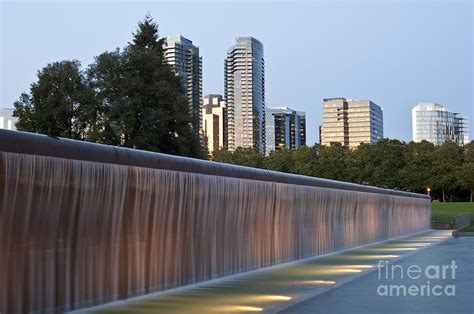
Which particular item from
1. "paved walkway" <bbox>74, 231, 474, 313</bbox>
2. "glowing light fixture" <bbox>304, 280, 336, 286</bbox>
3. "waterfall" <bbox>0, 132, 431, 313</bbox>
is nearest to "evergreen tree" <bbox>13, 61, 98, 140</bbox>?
"waterfall" <bbox>0, 132, 431, 313</bbox>

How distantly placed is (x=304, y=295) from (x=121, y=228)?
12.4ft

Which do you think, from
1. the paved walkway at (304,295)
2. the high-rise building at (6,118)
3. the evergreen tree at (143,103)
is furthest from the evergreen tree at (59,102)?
the high-rise building at (6,118)

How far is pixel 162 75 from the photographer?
48.2 metres

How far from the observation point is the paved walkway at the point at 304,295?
12.0 meters

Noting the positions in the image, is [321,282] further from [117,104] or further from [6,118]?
[6,118]

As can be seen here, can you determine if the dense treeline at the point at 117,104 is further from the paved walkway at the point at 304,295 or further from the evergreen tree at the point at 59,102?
the paved walkway at the point at 304,295

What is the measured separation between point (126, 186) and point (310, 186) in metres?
12.7

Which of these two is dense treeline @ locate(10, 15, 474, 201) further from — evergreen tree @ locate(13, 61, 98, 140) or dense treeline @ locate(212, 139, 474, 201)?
dense treeline @ locate(212, 139, 474, 201)

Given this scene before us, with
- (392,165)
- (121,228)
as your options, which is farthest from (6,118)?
(121,228)

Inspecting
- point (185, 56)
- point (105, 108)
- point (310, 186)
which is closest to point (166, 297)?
point (310, 186)

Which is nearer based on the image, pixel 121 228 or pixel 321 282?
pixel 121 228

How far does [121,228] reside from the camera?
13172mm

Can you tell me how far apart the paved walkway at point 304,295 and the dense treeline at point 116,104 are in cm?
2535

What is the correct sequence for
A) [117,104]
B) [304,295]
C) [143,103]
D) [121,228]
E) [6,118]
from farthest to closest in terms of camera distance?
[6,118], [143,103], [117,104], [304,295], [121,228]
